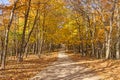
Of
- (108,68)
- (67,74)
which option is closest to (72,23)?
(108,68)

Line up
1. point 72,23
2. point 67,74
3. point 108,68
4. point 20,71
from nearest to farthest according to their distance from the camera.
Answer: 1. point 67,74
2. point 20,71
3. point 108,68
4. point 72,23

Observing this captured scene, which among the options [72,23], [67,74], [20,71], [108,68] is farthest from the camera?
[72,23]

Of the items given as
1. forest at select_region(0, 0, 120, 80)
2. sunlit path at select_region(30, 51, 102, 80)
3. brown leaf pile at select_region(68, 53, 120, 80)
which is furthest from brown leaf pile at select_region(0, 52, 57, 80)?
brown leaf pile at select_region(68, 53, 120, 80)

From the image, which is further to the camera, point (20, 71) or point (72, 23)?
point (72, 23)

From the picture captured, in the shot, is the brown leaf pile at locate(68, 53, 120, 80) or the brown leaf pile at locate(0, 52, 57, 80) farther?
the brown leaf pile at locate(68, 53, 120, 80)

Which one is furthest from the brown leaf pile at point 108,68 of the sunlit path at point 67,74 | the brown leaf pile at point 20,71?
the brown leaf pile at point 20,71

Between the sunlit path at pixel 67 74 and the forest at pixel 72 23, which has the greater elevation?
the forest at pixel 72 23

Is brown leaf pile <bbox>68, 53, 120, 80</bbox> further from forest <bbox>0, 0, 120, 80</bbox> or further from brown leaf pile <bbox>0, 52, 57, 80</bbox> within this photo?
brown leaf pile <bbox>0, 52, 57, 80</bbox>

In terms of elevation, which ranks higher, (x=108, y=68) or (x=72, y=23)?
(x=72, y=23)

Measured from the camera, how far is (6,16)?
4003 cm

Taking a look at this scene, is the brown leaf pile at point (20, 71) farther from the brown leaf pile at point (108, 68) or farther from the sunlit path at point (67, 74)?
the brown leaf pile at point (108, 68)

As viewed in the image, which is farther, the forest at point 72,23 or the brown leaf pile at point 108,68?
the forest at point 72,23

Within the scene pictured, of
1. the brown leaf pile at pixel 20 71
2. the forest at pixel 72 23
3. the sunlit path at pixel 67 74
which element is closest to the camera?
the sunlit path at pixel 67 74

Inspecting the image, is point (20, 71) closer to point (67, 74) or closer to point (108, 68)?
point (67, 74)
